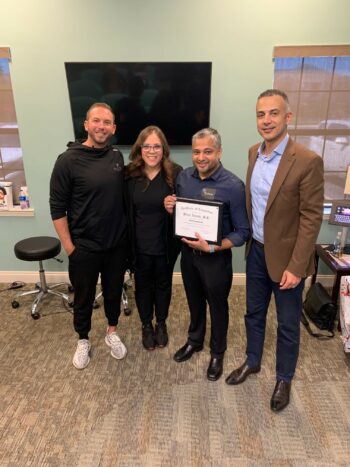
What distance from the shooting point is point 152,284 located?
7.79ft

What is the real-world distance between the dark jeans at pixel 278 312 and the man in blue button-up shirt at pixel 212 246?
136mm

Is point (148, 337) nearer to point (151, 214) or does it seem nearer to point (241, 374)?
point (241, 374)

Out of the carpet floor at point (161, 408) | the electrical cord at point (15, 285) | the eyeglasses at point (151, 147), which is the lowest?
the electrical cord at point (15, 285)

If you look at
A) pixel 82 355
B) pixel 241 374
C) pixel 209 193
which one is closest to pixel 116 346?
pixel 82 355

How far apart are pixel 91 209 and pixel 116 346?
101cm

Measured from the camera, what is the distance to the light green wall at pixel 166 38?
9.02ft

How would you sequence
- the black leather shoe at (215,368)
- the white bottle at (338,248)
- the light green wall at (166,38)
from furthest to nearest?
1. the white bottle at (338,248)
2. the light green wall at (166,38)
3. the black leather shoe at (215,368)

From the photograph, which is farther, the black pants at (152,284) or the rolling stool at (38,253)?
the rolling stool at (38,253)

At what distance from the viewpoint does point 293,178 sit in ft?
5.28

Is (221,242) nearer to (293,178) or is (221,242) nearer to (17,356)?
(293,178)

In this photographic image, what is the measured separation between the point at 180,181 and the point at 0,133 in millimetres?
2187

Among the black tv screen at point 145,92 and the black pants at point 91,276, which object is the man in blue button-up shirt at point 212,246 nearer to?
the black pants at point 91,276

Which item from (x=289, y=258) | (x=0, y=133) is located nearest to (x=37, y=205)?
(x=0, y=133)

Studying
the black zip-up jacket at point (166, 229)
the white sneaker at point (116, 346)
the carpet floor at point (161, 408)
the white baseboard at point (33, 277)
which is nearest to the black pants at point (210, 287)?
the black zip-up jacket at point (166, 229)
